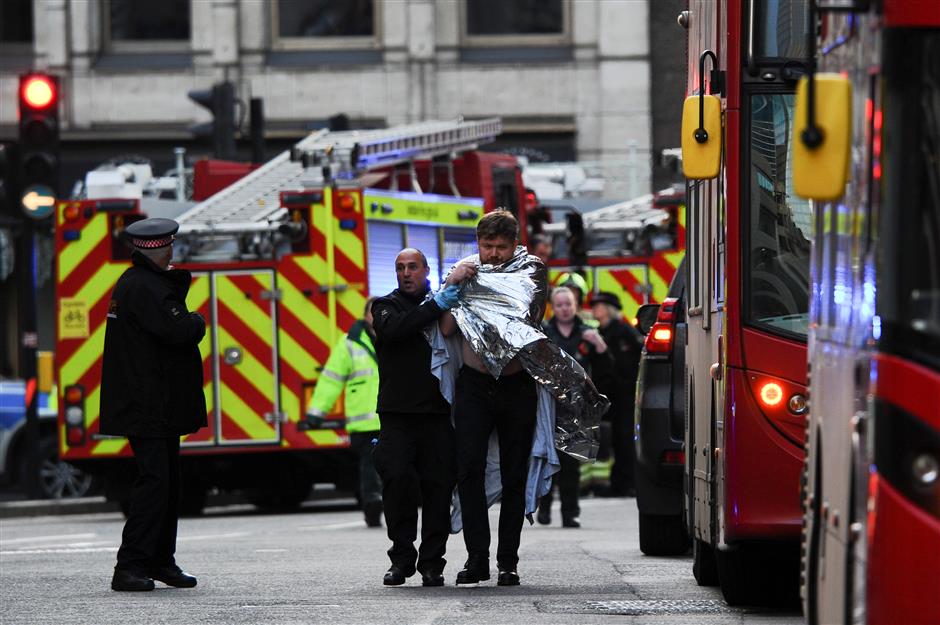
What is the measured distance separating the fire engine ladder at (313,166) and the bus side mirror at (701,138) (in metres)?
9.31

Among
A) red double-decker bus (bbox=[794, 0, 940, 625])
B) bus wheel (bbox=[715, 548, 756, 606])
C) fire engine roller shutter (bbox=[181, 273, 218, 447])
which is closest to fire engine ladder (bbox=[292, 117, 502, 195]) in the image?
fire engine roller shutter (bbox=[181, 273, 218, 447])

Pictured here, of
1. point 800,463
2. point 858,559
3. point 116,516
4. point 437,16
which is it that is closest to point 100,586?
point 800,463

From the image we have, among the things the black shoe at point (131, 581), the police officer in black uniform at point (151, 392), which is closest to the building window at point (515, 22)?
the police officer in black uniform at point (151, 392)

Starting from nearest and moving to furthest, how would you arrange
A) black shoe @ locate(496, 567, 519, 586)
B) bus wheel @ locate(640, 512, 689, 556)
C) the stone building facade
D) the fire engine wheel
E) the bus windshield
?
the bus windshield < black shoe @ locate(496, 567, 519, 586) < bus wheel @ locate(640, 512, 689, 556) < the fire engine wheel < the stone building facade

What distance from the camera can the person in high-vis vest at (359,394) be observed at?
1636 cm

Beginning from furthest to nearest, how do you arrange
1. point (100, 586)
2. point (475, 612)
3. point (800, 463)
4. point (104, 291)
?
point (104, 291) < point (100, 586) < point (475, 612) < point (800, 463)

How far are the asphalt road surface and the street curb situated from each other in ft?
12.6

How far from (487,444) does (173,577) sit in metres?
1.58

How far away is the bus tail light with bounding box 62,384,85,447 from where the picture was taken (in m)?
18.3

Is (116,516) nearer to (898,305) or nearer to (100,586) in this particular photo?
(100,586)

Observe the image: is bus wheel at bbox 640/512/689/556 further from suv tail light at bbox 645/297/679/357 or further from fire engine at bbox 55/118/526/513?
fire engine at bbox 55/118/526/513

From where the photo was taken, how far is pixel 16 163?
2002 centimetres

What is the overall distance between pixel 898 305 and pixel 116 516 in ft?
50.1

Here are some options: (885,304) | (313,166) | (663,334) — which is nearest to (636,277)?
(313,166)
